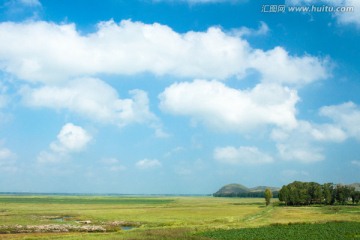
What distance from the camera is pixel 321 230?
194 ft

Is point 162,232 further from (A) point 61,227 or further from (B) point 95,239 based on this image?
(A) point 61,227

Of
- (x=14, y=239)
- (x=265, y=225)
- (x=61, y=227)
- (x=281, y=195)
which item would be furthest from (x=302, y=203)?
(x=14, y=239)

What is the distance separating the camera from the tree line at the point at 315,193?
13325 centimetres

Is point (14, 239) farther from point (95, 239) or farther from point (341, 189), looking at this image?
point (341, 189)

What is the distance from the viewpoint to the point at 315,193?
5276 inches

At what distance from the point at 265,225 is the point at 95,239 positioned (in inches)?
1222

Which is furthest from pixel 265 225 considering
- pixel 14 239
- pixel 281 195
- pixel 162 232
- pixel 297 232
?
pixel 281 195

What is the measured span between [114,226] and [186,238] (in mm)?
25473

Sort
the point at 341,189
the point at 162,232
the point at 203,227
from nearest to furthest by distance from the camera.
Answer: the point at 162,232 → the point at 203,227 → the point at 341,189

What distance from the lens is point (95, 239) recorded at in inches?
2005

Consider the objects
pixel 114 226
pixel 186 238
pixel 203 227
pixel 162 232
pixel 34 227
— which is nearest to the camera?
pixel 186 238

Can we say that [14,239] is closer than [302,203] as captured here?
Yes

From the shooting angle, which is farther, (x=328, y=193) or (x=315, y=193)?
(x=315, y=193)

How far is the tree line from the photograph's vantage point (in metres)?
133
